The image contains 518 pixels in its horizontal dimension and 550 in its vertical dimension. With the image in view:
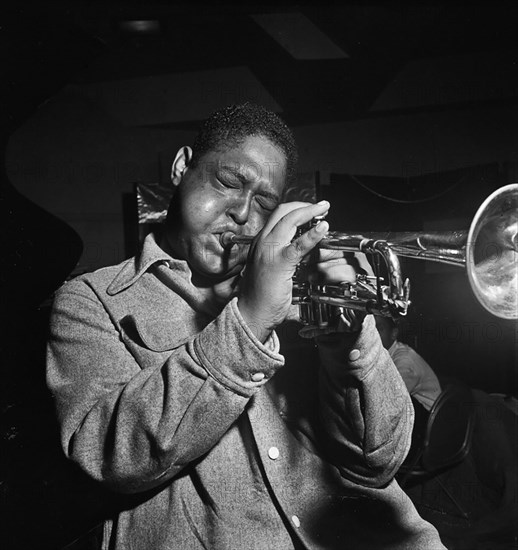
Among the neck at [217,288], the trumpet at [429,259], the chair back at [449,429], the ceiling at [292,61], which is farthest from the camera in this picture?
the chair back at [449,429]

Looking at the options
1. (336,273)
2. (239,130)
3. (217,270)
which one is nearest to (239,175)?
(239,130)

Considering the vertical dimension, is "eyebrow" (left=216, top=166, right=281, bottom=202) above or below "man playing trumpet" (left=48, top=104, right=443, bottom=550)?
above

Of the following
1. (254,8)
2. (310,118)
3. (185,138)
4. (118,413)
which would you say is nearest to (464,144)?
(310,118)

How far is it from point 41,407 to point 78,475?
349mm

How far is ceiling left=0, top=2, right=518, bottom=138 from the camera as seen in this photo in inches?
78.4

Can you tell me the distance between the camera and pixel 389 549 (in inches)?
56.6

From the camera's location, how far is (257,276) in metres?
1.12

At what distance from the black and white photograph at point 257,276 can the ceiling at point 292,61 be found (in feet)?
0.03

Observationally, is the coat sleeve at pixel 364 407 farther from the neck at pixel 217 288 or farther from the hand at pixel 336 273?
the neck at pixel 217 288

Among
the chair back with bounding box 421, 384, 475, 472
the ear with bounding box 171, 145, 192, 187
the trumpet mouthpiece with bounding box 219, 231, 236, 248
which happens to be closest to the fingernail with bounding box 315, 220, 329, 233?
the trumpet mouthpiece with bounding box 219, 231, 236, 248

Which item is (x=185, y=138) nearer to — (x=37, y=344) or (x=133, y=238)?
(x=133, y=238)

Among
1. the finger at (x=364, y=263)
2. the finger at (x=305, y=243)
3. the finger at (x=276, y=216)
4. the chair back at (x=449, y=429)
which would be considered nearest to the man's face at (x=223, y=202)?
the finger at (x=276, y=216)

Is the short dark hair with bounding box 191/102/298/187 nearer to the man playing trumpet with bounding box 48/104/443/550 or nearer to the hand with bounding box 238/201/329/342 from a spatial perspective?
the man playing trumpet with bounding box 48/104/443/550

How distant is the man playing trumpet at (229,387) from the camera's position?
1106 mm
